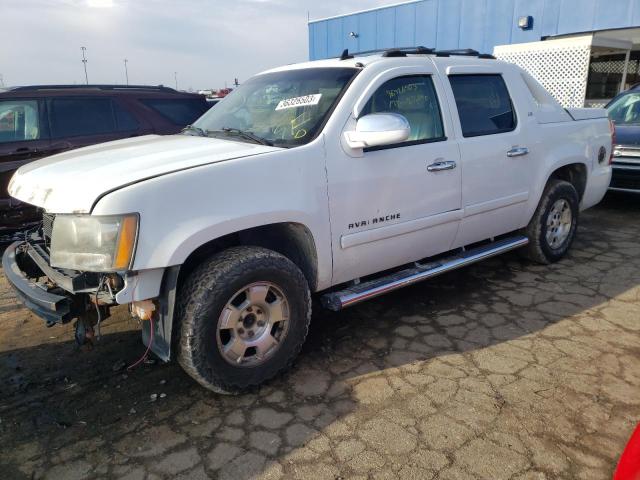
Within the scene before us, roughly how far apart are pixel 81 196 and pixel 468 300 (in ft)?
10.1

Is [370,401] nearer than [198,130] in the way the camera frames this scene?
Yes

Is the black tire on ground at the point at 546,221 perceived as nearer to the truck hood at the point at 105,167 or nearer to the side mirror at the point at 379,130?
the side mirror at the point at 379,130

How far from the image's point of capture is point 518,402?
2834 millimetres

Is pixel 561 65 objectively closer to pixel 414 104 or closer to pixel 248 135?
pixel 414 104

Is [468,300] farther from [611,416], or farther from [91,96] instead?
[91,96]

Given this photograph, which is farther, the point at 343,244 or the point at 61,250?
the point at 343,244

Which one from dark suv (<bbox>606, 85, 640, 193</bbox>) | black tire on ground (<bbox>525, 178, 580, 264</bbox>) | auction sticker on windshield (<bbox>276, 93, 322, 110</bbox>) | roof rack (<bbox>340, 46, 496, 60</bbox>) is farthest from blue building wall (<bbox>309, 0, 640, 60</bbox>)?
auction sticker on windshield (<bbox>276, 93, 322, 110</bbox>)

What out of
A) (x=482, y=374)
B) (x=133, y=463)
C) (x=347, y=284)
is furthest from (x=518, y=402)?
(x=133, y=463)

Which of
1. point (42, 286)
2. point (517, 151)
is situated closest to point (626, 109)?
point (517, 151)

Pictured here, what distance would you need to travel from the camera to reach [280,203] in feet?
9.40

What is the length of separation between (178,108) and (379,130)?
460cm

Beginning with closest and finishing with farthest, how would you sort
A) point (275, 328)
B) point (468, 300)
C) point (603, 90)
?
point (275, 328) → point (468, 300) → point (603, 90)

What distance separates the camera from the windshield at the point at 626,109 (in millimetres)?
7555

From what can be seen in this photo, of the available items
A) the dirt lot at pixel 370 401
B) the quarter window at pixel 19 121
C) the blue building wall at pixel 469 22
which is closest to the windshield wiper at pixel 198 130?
the dirt lot at pixel 370 401
